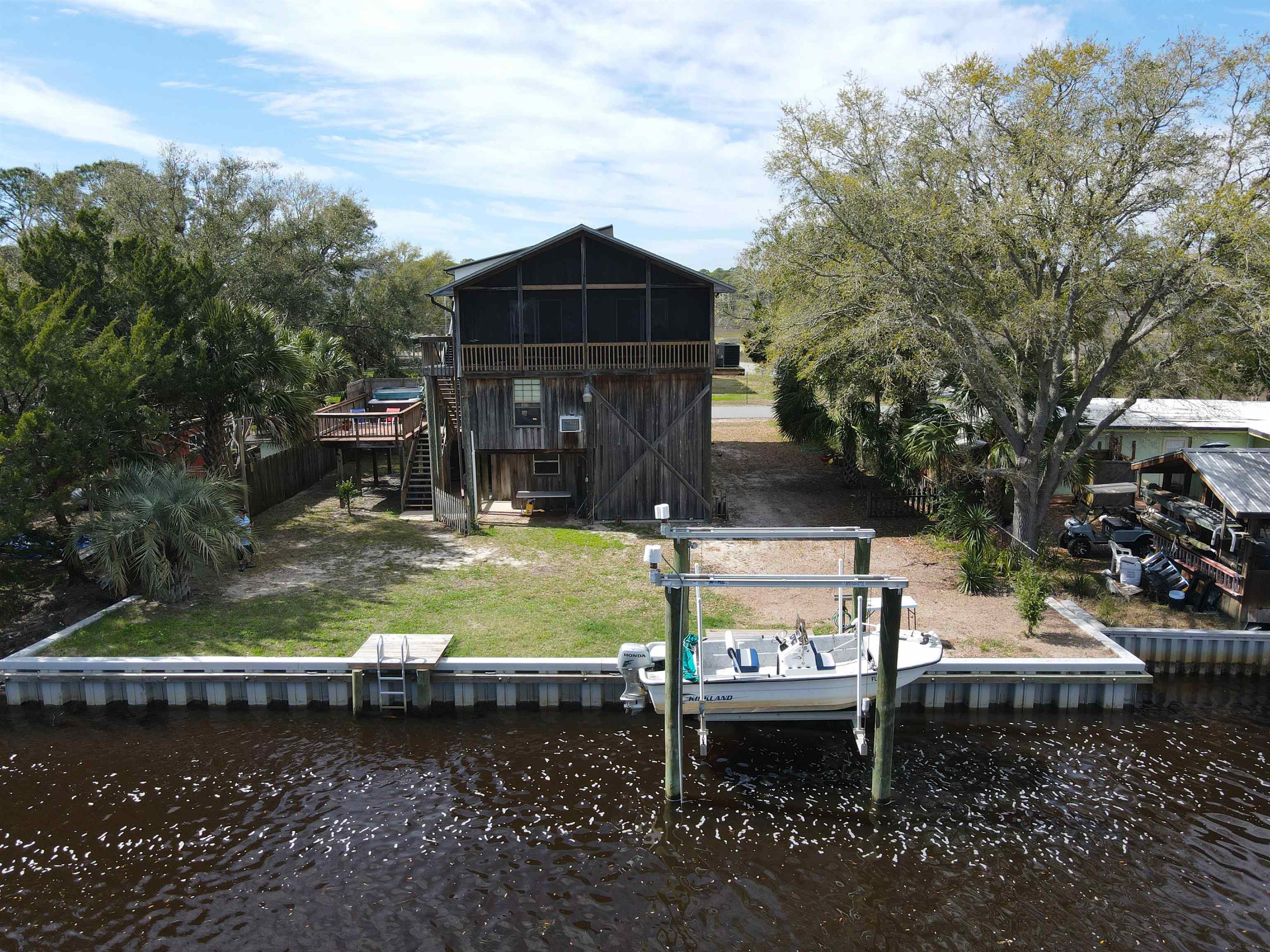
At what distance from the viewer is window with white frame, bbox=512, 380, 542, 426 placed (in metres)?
24.6

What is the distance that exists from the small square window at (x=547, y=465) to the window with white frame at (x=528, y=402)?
207 centimetres

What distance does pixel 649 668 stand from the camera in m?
13.9

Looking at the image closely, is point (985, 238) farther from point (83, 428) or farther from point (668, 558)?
point (83, 428)

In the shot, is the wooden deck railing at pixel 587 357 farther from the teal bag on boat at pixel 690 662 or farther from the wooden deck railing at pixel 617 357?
the teal bag on boat at pixel 690 662

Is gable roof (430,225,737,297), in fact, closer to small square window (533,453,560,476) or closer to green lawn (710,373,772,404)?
small square window (533,453,560,476)

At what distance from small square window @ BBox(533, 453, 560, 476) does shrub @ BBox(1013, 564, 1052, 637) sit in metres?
14.1

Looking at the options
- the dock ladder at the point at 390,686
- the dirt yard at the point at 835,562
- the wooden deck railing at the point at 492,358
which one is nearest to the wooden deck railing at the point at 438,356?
the wooden deck railing at the point at 492,358

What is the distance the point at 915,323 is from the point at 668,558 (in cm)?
786

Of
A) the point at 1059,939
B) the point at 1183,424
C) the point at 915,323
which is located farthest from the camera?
the point at 1183,424

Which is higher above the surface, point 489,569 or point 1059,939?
point 489,569

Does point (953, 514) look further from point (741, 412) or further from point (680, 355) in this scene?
point (741, 412)

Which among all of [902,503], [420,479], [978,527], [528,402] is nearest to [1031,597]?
[978,527]

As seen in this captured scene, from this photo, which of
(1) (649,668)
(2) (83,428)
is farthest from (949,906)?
(2) (83,428)

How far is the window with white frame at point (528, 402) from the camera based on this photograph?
24.6 m
